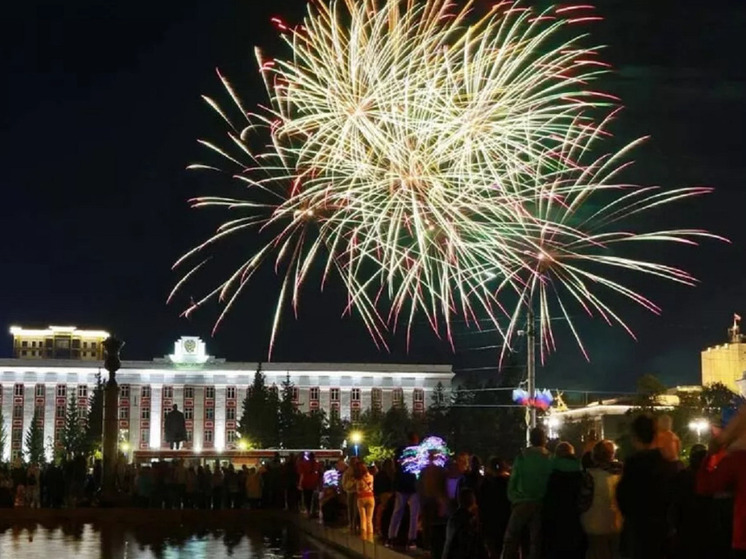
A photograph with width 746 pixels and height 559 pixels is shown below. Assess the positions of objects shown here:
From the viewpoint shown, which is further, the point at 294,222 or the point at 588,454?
the point at 294,222

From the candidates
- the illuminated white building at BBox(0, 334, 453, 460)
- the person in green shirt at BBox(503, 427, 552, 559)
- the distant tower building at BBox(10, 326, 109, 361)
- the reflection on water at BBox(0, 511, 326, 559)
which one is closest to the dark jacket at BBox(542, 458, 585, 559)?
the person in green shirt at BBox(503, 427, 552, 559)

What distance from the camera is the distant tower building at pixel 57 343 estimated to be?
146125 millimetres

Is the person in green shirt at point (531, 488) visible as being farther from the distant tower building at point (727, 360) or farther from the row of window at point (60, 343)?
the row of window at point (60, 343)

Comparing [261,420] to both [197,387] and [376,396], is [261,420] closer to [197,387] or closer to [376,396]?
[197,387]

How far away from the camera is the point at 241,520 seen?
87.3 feet

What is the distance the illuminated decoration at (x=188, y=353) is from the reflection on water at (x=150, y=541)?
9175 centimetres

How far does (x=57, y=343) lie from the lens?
487 ft

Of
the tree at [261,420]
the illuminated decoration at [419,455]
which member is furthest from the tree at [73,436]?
the illuminated decoration at [419,455]

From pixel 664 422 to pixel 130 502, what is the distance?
72.3 ft

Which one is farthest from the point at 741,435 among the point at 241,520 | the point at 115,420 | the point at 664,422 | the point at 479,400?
the point at 479,400

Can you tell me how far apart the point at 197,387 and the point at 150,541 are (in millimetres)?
97321

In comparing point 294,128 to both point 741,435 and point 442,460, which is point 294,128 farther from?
point 741,435

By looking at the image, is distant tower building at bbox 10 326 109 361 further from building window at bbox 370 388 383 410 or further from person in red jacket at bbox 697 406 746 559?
person in red jacket at bbox 697 406 746 559

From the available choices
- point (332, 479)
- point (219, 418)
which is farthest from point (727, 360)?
point (332, 479)
